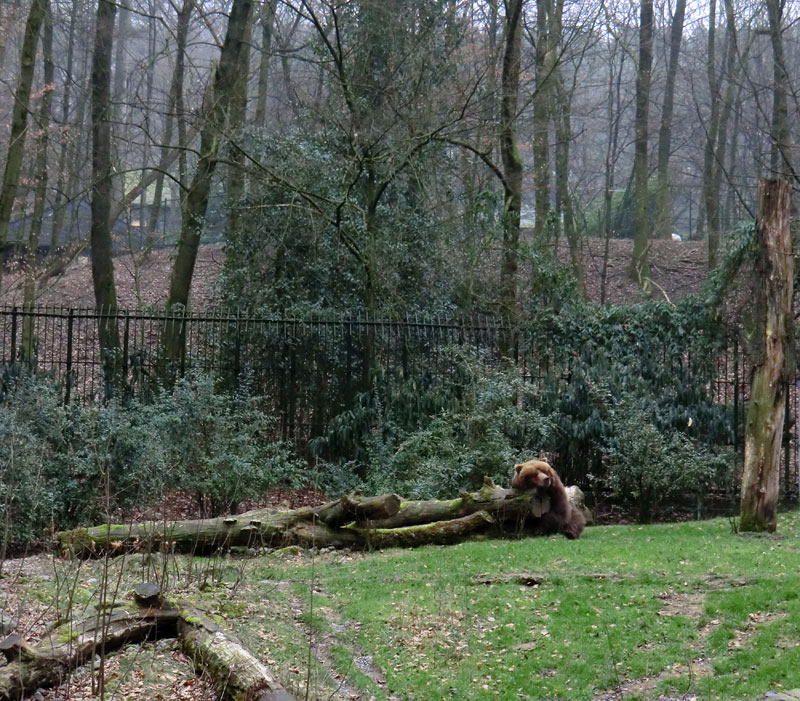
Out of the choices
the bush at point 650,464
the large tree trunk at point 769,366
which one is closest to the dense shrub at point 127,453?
the bush at point 650,464

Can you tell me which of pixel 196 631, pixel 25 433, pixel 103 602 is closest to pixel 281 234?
pixel 25 433

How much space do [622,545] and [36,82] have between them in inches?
886

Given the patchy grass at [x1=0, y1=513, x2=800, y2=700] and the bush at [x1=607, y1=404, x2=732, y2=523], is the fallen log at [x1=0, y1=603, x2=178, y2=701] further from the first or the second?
the bush at [x1=607, y1=404, x2=732, y2=523]

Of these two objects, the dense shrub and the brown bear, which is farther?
the dense shrub

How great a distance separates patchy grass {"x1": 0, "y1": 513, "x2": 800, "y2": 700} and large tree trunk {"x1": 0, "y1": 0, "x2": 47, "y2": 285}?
277 inches

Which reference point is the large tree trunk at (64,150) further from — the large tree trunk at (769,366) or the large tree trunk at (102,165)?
the large tree trunk at (769,366)

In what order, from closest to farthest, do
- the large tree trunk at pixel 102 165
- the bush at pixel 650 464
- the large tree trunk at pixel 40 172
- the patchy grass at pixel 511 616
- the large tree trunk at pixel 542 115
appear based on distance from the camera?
the patchy grass at pixel 511 616 < the bush at pixel 650 464 < the large tree trunk at pixel 102 165 < the large tree trunk at pixel 40 172 < the large tree trunk at pixel 542 115

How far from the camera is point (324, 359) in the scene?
15.6m

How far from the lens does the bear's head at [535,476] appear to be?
10.5 m

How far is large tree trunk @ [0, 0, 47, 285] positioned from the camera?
45.6ft

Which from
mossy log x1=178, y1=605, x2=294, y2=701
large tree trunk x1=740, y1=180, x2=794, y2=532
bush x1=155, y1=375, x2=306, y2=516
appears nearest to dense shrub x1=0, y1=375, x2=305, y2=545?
bush x1=155, y1=375, x2=306, y2=516

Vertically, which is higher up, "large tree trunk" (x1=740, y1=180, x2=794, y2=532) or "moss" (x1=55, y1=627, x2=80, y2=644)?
"large tree trunk" (x1=740, y1=180, x2=794, y2=532)

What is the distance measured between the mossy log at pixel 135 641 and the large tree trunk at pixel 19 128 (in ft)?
30.5

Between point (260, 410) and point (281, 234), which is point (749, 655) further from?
point (281, 234)
